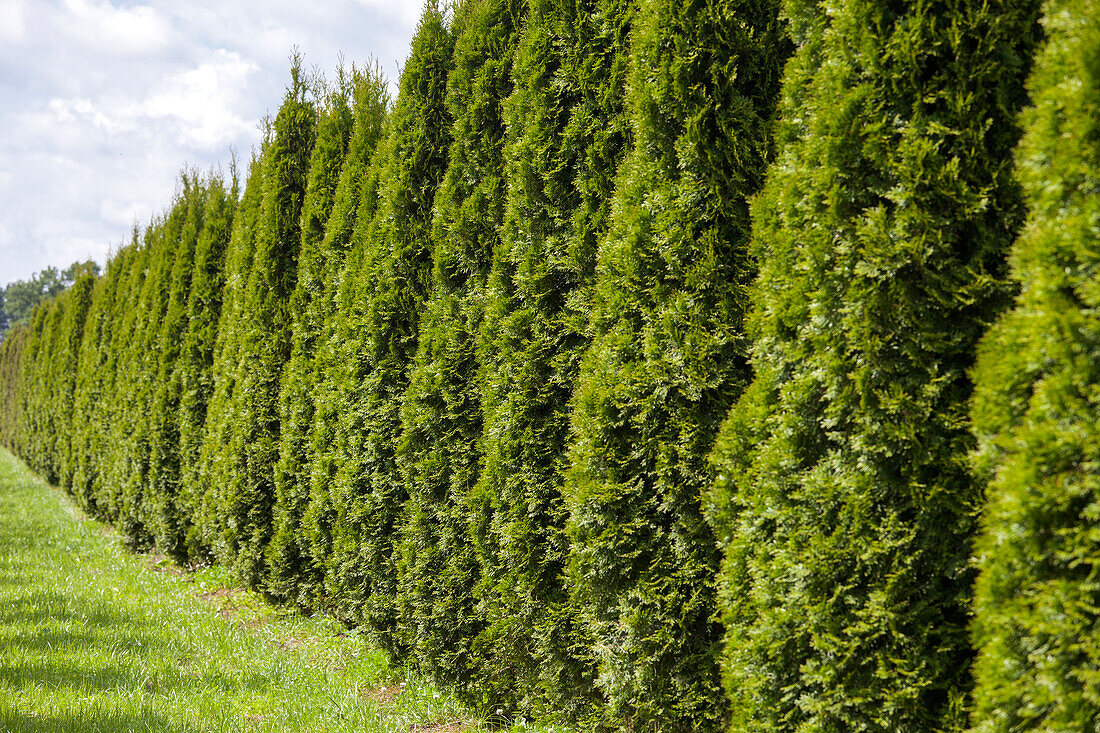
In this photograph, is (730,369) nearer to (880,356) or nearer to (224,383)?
(880,356)

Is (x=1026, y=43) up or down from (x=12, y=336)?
down

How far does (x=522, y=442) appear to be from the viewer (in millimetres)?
4797

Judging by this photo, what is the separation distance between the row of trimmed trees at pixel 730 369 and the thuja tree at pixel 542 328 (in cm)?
2

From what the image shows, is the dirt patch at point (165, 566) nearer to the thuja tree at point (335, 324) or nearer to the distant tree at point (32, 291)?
the thuja tree at point (335, 324)

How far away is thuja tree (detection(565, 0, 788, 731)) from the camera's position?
12.1 ft

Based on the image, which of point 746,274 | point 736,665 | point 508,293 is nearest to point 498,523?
point 508,293

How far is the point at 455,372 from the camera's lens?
561cm

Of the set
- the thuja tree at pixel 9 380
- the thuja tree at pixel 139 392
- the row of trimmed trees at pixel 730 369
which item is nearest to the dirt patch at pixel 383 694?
the row of trimmed trees at pixel 730 369

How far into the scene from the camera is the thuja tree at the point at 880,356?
2.66 metres

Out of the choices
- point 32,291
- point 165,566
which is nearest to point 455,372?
point 165,566

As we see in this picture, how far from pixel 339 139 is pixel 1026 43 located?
7197mm

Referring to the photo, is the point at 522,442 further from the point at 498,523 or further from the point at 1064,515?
the point at 1064,515

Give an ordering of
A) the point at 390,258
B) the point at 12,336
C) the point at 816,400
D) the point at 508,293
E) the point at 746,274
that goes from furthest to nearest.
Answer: the point at 12,336 → the point at 390,258 → the point at 508,293 → the point at 746,274 → the point at 816,400

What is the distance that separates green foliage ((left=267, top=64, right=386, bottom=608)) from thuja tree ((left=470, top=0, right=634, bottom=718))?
10.0ft
